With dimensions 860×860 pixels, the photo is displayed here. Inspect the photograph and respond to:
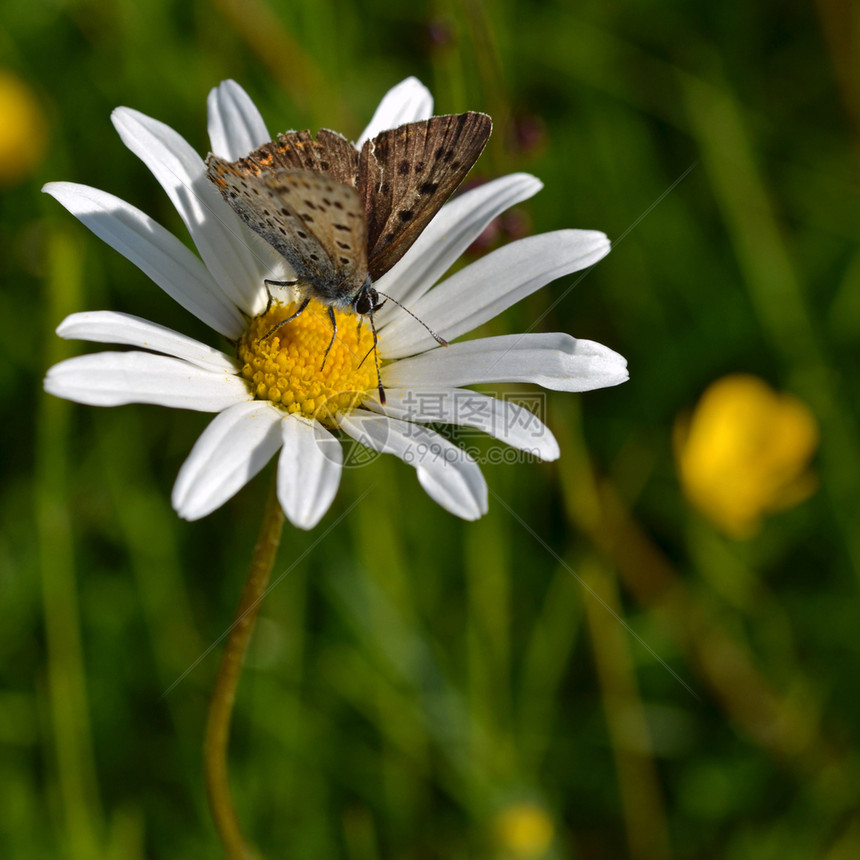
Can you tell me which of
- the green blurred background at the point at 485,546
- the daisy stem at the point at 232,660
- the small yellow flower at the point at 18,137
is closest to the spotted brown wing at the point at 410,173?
the green blurred background at the point at 485,546

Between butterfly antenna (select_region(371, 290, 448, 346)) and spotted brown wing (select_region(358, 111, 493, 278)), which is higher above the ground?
spotted brown wing (select_region(358, 111, 493, 278))

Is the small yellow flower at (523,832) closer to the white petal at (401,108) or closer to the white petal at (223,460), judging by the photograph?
the white petal at (223,460)

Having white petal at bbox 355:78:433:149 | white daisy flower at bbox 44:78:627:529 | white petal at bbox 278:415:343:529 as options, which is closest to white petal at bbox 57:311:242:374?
white daisy flower at bbox 44:78:627:529

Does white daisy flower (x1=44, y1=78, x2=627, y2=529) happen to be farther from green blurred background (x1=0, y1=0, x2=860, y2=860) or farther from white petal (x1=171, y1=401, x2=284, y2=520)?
green blurred background (x1=0, y1=0, x2=860, y2=860)

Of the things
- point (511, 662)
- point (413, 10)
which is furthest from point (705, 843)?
point (413, 10)

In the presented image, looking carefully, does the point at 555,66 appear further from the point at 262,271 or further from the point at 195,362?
the point at 195,362

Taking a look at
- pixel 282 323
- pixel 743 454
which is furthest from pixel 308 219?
pixel 743 454
